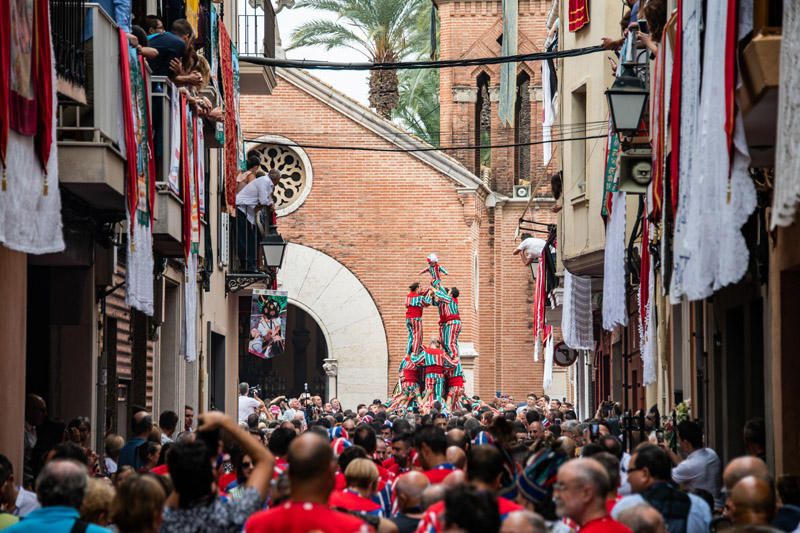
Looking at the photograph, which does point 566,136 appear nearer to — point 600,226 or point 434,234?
point 600,226

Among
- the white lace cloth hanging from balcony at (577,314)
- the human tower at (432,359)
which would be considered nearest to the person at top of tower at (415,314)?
the human tower at (432,359)

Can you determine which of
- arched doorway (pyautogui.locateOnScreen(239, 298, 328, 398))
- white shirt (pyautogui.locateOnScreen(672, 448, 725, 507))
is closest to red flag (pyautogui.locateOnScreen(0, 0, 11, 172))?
white shirt (pyautogui.locateOnScreen(672, 448, 725, 507))

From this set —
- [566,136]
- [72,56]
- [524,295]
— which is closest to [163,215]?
[72,56]

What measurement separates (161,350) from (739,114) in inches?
584

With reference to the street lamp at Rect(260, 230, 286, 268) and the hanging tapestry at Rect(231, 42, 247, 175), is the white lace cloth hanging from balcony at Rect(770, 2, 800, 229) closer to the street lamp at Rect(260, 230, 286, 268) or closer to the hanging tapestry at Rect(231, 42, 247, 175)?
the hanging tapestry at Rect(231, 42, 247, 175)

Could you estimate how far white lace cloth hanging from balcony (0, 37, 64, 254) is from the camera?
11.3 metres

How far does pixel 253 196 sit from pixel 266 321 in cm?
263

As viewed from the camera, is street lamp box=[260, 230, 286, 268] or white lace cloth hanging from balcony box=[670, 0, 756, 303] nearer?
white lace cloth hanging from balcony box=[670, 0, 756, 303]

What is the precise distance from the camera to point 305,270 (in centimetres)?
4644

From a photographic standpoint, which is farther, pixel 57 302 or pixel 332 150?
pixel 332 150

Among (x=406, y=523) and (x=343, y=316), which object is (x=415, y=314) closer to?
(x=343, y=316)

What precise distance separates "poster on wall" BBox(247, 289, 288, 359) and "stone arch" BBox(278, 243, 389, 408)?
45.5 feet

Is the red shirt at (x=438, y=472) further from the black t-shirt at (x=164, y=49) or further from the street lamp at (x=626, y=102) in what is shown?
the black t-shirt at (x=164, y=49)

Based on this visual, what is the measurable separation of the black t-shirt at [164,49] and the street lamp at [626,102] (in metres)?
5.16
